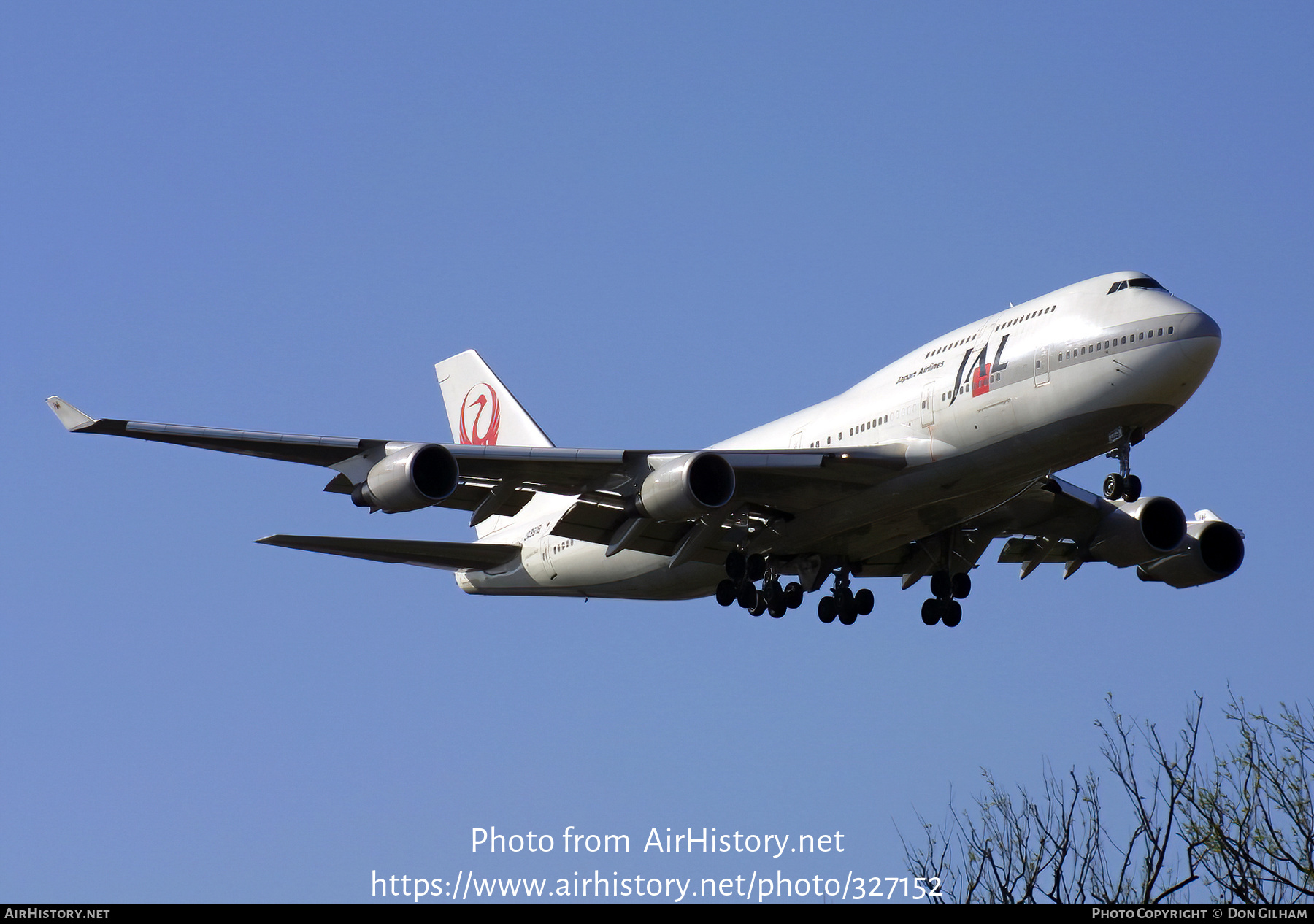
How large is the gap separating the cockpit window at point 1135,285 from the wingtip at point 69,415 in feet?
63.0

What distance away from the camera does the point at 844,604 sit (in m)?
35.3

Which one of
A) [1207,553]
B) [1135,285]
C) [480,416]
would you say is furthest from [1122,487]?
[480,416]

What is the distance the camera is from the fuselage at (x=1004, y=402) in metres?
27.5

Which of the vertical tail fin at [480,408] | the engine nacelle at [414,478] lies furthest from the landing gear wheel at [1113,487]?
the vertical tail fin at [480,408]

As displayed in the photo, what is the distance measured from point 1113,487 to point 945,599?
28.4 ft

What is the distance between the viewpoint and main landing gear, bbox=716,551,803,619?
3394 cm

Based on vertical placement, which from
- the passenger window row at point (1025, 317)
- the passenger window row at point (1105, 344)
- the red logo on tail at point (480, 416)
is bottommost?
the passenger window row at point (1105, 344)

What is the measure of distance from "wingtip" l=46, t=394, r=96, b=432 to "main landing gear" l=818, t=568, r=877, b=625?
16503 millimetres

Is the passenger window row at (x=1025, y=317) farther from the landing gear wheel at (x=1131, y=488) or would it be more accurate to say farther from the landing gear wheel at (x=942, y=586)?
the landing gear wheel at (x=942, y=586)

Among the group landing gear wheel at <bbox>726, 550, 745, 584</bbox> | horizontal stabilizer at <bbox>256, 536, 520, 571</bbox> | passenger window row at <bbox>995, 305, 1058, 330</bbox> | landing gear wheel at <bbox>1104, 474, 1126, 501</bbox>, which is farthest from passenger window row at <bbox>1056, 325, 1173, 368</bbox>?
horizontal stabilizer at <bbox>256, 536, 520, 571</bbox>

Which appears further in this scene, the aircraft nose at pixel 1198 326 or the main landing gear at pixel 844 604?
the main landing gear at pixel 844 604

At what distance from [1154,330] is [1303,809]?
8.58 metres

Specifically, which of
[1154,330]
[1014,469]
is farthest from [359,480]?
[1154,330]

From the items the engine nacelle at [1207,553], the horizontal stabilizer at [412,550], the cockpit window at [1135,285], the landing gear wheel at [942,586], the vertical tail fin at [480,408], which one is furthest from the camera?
the vertical tail fin at [480,408]
